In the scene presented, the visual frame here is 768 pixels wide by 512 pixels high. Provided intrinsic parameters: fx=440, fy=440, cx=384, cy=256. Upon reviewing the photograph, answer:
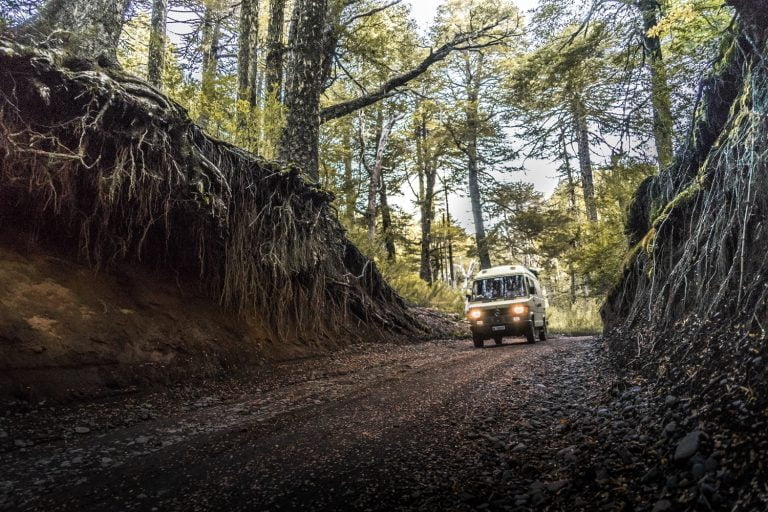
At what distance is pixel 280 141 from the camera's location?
33.2 feet

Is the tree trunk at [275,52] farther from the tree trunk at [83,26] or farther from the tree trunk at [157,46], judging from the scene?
the tree trunk at [83,26]

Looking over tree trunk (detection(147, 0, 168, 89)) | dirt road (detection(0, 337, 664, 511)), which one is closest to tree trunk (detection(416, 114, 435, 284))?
tree trunk (detection(147, 0, 168, 89))

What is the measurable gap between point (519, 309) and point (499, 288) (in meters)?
1.16

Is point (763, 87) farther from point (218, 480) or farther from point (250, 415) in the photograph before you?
point (250, 415)

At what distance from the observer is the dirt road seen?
2.53 m

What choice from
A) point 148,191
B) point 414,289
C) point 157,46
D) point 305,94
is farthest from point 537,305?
point 157,46

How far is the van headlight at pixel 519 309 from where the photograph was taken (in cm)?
1309

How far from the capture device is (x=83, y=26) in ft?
21.8

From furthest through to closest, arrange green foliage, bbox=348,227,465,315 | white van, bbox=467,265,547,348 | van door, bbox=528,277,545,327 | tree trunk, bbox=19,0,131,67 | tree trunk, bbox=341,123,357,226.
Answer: tree trunk, bbox=341,123,357,226 → green foliage, bbox=348,227,465,315 → van door, bbox=528,277,545,327 → white van, bbox=467,265,547,348 → tree trunk, bbox=19,0,131,67

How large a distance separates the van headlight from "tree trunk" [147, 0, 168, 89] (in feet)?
35.6

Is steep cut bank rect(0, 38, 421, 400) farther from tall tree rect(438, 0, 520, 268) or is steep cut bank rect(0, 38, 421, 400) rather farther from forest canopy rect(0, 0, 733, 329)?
tall tree rect(438, 0, 520, 268)

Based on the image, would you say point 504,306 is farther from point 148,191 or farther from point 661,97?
point 148,191

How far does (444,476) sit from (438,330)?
11.2 m

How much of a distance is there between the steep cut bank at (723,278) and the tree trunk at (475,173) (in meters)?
18.6
